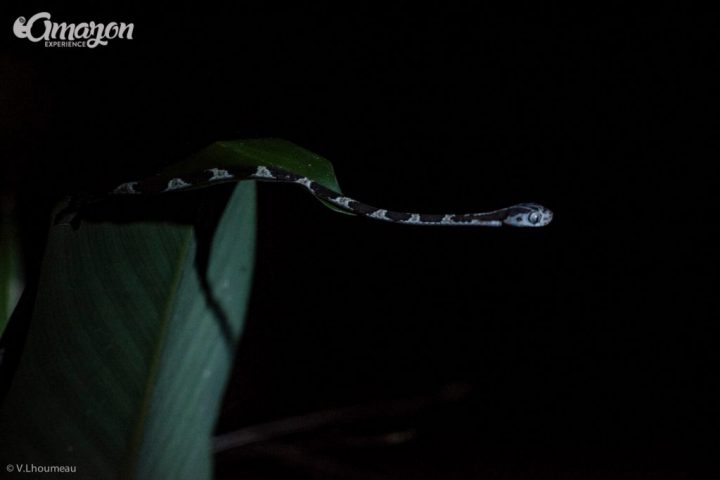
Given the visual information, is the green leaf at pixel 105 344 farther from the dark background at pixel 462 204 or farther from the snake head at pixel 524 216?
the dark background at pixel 462 204

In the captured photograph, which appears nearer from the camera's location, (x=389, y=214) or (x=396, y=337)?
(x=389, y=214)

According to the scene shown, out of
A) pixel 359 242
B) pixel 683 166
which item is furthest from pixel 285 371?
pixel 683 166

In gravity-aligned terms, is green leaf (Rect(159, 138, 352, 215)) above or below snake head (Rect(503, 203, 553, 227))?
above

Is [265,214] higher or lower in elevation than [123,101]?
lower

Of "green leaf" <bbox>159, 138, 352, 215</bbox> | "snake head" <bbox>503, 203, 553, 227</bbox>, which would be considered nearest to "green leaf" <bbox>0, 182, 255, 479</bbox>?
"green leaf" <bbox>159, 138, 352, 215</bbox>

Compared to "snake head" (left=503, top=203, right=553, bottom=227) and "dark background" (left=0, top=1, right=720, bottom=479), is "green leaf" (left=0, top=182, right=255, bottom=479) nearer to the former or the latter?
"snake head" (left=503, top=203, right=553, bottom=227)

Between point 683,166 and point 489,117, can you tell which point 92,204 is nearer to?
point 489,117
